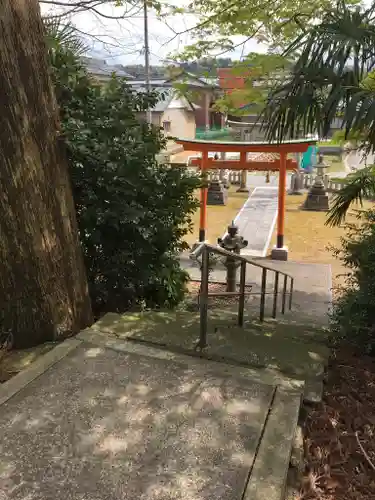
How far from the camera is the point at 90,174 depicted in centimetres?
340

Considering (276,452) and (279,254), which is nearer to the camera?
(276,452)

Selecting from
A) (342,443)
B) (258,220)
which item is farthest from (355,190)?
(258,220)

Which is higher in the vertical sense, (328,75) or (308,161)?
(328,75)

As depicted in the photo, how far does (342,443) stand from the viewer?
2145 mm

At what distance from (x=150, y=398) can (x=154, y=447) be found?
367 millimetres

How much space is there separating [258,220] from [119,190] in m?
12.1

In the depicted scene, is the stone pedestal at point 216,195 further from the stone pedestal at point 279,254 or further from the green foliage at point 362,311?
the green foliage at point 362,311

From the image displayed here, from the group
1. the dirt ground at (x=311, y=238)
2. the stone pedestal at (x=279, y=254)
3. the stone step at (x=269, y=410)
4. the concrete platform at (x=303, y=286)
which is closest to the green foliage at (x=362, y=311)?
the stone step at (x=269, y=410)

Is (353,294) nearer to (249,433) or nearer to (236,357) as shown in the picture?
(236,357)

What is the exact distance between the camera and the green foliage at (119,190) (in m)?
3.39

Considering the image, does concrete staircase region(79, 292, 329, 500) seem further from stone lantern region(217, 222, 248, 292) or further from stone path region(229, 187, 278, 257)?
stone path region(229, 187, 278, 257)

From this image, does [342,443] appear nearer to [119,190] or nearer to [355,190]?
[119,190]

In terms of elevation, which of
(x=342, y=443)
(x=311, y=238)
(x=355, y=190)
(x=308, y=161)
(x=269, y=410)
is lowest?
(x=311, y=238)

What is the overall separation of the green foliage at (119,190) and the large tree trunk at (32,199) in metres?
0.33
